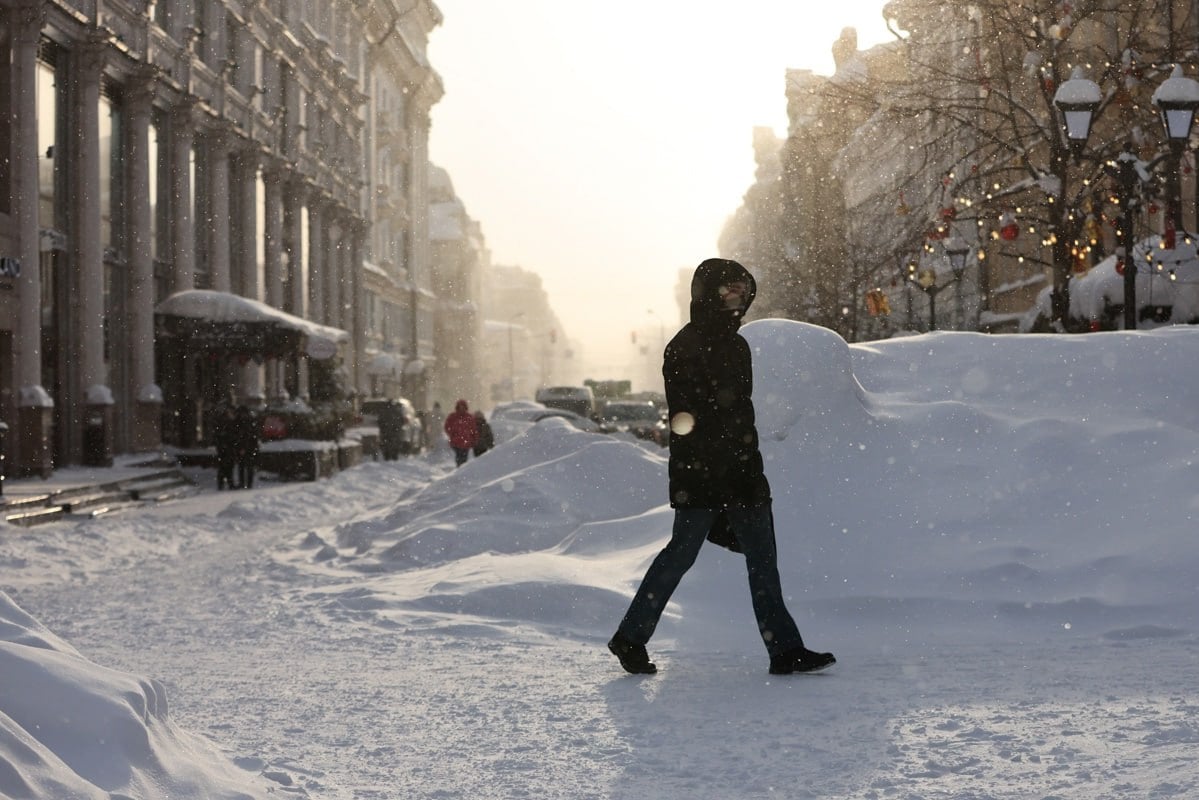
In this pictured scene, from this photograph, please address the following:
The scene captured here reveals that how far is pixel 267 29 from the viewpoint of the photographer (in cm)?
4003

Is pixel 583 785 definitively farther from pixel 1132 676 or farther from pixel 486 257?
pixel 486 257

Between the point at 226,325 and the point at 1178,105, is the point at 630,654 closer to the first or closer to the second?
the point at 1178,105

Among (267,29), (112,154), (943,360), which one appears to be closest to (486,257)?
(267,29)

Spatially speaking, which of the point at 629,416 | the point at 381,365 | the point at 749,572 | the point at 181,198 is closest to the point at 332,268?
the point at 381,365

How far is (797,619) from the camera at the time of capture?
7.41 meters

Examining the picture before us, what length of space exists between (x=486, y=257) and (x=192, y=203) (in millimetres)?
119791

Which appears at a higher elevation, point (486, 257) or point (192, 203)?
point (486, 257)

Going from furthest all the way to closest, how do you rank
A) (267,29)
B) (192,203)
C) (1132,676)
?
(267,29) → (192,203) → (1132,676)

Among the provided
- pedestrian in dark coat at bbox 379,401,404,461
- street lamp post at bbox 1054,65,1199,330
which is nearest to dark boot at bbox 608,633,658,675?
street lamp post at bbox 1054,65,1199,330

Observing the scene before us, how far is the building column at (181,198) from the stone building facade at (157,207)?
0.15ft

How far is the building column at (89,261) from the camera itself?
24.7 meters

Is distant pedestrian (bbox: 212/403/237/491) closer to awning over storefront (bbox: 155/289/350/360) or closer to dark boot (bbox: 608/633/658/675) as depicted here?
awning over storefront (bbox: 155/289/350/360)

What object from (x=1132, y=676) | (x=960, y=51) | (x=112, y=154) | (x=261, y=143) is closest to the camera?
(x=1132, y=676)

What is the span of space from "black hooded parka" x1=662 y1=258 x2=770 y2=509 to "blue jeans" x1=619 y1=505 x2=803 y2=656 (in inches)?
2.8
